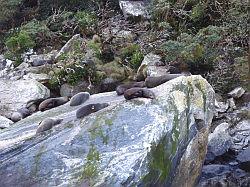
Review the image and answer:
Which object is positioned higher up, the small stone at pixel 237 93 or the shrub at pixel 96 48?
the shrub at pixel 96 48

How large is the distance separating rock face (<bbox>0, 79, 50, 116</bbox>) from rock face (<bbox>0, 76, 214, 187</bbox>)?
416 centimetres

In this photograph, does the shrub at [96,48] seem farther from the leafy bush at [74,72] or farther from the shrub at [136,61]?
the shrub at [136,61]

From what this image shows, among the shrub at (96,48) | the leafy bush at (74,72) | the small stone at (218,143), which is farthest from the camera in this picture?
the shrub at (96,48)

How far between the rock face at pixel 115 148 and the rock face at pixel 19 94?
416 centimetres

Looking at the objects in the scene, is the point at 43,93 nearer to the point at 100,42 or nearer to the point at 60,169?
the point at 100,42

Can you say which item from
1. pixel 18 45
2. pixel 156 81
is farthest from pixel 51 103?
pixel 18 45

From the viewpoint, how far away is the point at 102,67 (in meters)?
10.7

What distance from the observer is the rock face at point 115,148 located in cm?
441

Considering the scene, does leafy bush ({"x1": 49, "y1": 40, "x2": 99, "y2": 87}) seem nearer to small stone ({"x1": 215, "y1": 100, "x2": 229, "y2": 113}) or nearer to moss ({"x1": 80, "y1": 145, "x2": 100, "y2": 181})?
small stone ({"x1": 215, "y1": 100, "x2": 229, "y2": 113})

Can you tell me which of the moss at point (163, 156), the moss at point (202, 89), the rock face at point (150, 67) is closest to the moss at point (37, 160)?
the moss at point (163, 156)

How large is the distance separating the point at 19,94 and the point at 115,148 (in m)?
5.78

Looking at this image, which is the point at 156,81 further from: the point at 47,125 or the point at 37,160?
the point at 37,160

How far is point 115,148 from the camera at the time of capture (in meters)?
4.61

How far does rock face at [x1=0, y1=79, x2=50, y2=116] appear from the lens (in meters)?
9.69
